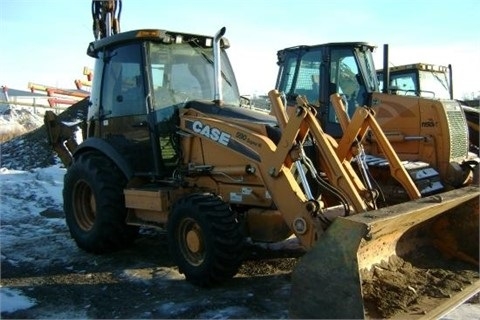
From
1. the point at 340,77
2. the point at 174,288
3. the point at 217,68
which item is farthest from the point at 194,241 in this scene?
the point at 340,77

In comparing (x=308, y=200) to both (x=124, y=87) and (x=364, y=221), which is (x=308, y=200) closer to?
(x=364, y=221)

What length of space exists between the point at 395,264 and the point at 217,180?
1997mm

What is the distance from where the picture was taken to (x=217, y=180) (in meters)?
5.73

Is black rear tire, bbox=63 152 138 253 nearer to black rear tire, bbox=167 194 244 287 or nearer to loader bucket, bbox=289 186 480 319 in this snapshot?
black rear tire, bbox=167 194 244 287

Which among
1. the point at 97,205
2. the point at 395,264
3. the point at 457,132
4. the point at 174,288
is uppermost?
the point at 457,132

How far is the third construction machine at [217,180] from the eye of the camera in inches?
161

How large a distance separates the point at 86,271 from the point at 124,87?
7.21 ft

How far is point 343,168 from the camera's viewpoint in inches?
188

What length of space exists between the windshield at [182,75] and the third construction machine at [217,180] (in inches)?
0.5

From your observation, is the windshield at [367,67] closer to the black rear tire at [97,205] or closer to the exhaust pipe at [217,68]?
the exhaust pipe at [217,68]

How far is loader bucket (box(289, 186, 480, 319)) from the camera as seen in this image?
3828 millimetres

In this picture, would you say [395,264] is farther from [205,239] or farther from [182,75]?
[182,75]

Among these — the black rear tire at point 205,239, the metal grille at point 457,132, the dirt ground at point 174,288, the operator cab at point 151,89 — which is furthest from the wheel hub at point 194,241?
the metal grille at point 457,132

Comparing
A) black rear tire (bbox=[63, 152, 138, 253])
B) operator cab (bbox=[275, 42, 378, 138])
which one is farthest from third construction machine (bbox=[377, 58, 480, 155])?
black rear tire (bbox=[63, 152, 138, 253])
